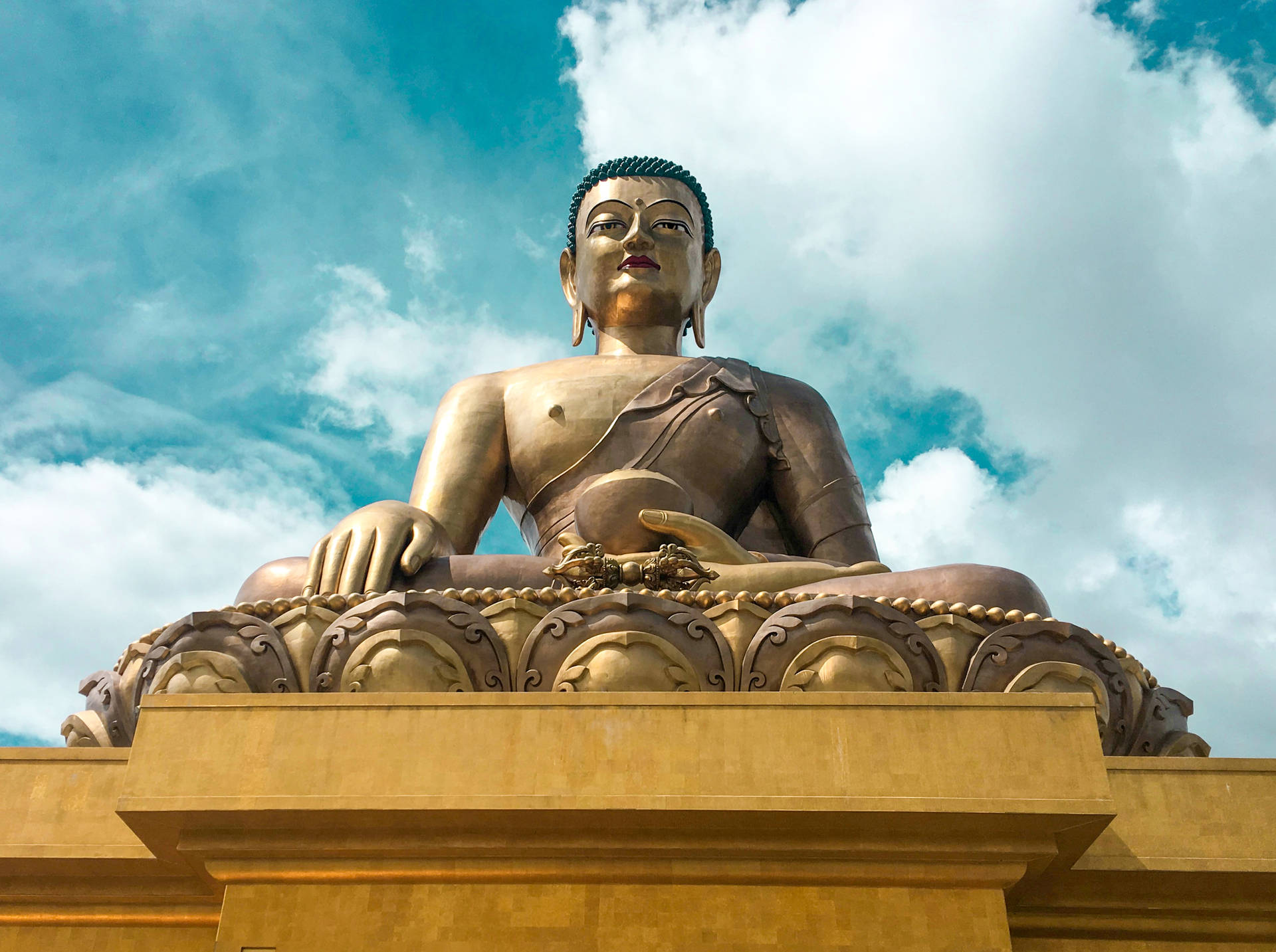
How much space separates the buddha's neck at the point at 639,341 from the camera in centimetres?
770

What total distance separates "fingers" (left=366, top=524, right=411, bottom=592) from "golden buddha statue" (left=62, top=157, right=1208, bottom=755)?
0.04 feet

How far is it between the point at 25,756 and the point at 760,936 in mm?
2269

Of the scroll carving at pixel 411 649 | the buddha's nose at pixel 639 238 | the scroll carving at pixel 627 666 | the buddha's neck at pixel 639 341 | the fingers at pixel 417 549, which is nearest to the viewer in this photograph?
the scroll carving at pixel 627 666

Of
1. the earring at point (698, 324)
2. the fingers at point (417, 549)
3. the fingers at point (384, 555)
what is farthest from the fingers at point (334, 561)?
the earring at point (698, 324)

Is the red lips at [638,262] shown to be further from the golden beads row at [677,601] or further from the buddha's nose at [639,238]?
the golden beads row at [677,601]

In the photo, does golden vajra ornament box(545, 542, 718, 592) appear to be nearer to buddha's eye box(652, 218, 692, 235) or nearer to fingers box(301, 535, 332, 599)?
fingers box(301, 535, 332, 599)

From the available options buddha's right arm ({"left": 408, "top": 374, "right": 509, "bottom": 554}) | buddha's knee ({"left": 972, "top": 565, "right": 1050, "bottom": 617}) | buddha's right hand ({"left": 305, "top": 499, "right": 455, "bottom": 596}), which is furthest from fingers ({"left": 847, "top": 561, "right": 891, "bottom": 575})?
buddha's right arm ({"left": 408, "top": 374, "right": 509, "bottom": 554})

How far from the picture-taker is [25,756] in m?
3.96

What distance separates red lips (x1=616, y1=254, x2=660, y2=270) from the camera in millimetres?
7590

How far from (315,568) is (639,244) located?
10.4 feet

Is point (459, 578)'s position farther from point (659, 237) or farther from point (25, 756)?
point (659, 237)

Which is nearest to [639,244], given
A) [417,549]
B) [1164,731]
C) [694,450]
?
[694,450]

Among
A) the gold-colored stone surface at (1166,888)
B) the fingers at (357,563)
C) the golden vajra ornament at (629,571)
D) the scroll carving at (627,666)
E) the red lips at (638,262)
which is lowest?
the gold-colored stone surface at (1166,888)

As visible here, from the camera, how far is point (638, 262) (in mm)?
7598
